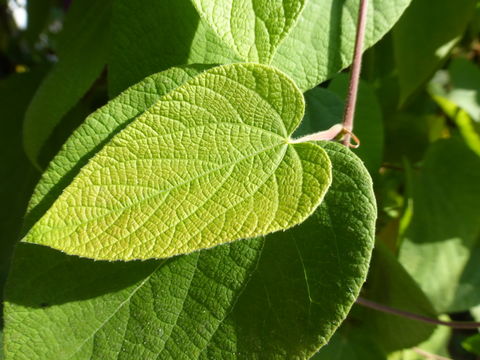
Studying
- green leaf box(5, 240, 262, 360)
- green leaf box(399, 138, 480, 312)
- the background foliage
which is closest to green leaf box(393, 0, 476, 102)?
the background foliage

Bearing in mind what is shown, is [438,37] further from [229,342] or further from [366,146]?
[229,342]

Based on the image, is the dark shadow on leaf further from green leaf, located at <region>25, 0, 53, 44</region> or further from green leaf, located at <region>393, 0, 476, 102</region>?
green leaf, located at <region>25, 0, 53, 44</region>

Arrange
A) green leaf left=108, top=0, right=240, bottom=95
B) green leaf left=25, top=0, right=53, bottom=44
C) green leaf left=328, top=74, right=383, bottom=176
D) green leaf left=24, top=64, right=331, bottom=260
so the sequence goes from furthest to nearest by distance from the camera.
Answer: green leaf left=25, top=0, right=53, bottom=44
green leaf left=328, top=74, right=383, bottom=176
green leaf left=108, top=0, right=240, bottom=95
green leaf left=24, top=64, right=331, bottom=260

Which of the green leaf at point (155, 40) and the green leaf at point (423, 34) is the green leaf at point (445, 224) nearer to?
the green leaf at point (423, 34)

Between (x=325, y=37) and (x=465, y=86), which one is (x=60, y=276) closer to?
(x=325, y=37)

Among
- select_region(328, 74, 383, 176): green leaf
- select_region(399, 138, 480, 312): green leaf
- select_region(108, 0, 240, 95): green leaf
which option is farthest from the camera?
select_region(399, 138, 480, 312): green leaf

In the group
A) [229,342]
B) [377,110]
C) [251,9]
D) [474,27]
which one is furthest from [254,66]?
[474,27]
